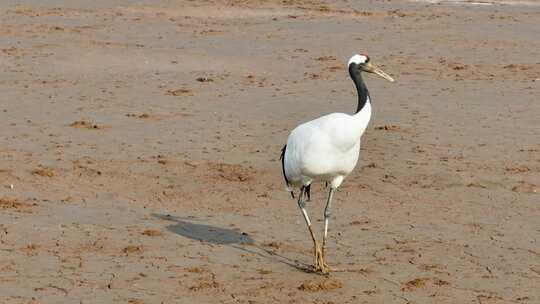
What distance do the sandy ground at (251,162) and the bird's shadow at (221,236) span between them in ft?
0.09

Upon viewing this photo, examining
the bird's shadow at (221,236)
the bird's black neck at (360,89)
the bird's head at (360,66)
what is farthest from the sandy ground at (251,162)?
the bird's head at (360,66)

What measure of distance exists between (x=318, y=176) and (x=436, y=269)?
123 centimetres

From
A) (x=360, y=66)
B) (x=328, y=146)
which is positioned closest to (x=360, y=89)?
(x=360, y=66)

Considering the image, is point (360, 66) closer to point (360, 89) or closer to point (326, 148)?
point (360, 89)

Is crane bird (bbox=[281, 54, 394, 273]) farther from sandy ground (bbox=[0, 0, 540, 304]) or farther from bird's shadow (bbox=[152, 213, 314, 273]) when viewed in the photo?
sandy ground (bbox=[0, 0, 540, 304])

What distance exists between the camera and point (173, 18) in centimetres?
2422

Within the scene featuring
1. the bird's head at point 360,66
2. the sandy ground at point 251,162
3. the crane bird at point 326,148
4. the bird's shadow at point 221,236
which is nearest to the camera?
the crane bird at point 326,148

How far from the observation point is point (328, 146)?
9.40 metres

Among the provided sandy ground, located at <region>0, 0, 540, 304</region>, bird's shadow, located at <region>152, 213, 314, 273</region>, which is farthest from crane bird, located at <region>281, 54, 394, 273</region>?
sandy ground, located at <region>0, 0, 540, 304</region>

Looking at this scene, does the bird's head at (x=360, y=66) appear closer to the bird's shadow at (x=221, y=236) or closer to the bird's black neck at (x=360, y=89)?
the bird's black neck at (x=360, y=89)

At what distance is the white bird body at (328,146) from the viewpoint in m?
9.37

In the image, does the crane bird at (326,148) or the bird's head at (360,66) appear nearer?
the crane bird at (326,148)

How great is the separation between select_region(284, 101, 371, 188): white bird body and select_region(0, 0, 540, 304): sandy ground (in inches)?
32.8

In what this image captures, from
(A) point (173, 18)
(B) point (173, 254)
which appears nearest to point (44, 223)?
(B) point (173, 254)
